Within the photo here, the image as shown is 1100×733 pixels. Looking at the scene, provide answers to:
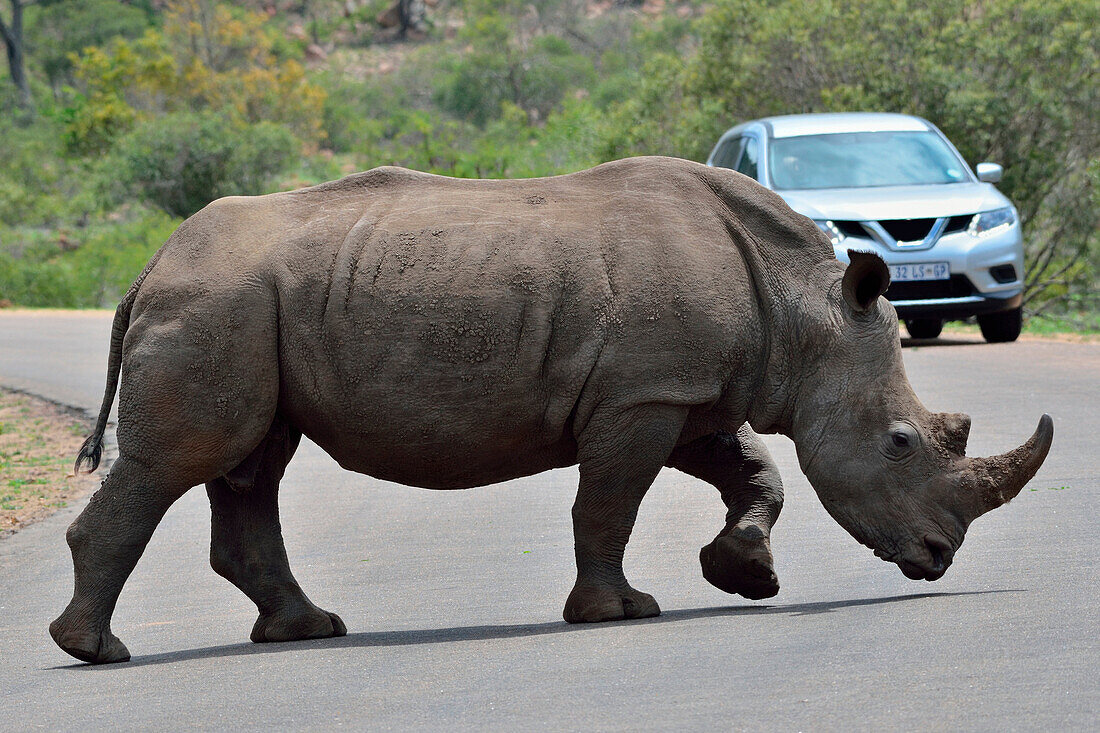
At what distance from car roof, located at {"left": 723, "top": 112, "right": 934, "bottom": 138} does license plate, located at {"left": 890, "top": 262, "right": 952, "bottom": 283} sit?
195 centimetres

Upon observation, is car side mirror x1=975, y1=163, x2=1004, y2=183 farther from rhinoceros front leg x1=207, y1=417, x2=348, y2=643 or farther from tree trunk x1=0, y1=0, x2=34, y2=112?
tree trunk x1=0, y1=0, x2=34, y2=112

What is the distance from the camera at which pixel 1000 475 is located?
5.84 meters

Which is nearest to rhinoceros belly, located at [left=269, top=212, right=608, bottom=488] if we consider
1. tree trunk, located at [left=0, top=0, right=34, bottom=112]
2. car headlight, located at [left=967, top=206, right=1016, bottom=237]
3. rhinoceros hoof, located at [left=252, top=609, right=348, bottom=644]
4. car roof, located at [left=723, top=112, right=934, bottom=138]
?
rhinoceros hoof, located at [left=252, top=609, right=348, bottom=644]

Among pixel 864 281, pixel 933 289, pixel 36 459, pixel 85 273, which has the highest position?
pixel 864 281

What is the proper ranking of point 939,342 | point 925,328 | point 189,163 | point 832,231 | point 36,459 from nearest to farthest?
1. point 36,459
2. point 832,231
3. point 939,342
4. point 925,328
5. point 189,163

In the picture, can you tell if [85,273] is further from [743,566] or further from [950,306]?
[743,566]

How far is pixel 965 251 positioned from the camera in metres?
14.3

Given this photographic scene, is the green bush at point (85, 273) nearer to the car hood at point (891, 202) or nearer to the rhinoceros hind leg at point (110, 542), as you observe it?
the car hood at point (891, 202)

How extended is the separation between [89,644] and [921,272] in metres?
9.76

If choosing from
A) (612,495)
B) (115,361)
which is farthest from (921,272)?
(115,361)

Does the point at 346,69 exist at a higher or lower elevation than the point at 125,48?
lower

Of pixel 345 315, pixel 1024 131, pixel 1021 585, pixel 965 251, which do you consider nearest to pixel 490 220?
pixel 345 315

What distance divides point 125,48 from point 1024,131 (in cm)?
3976

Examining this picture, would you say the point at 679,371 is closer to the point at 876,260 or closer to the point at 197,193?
the point at 876,260
